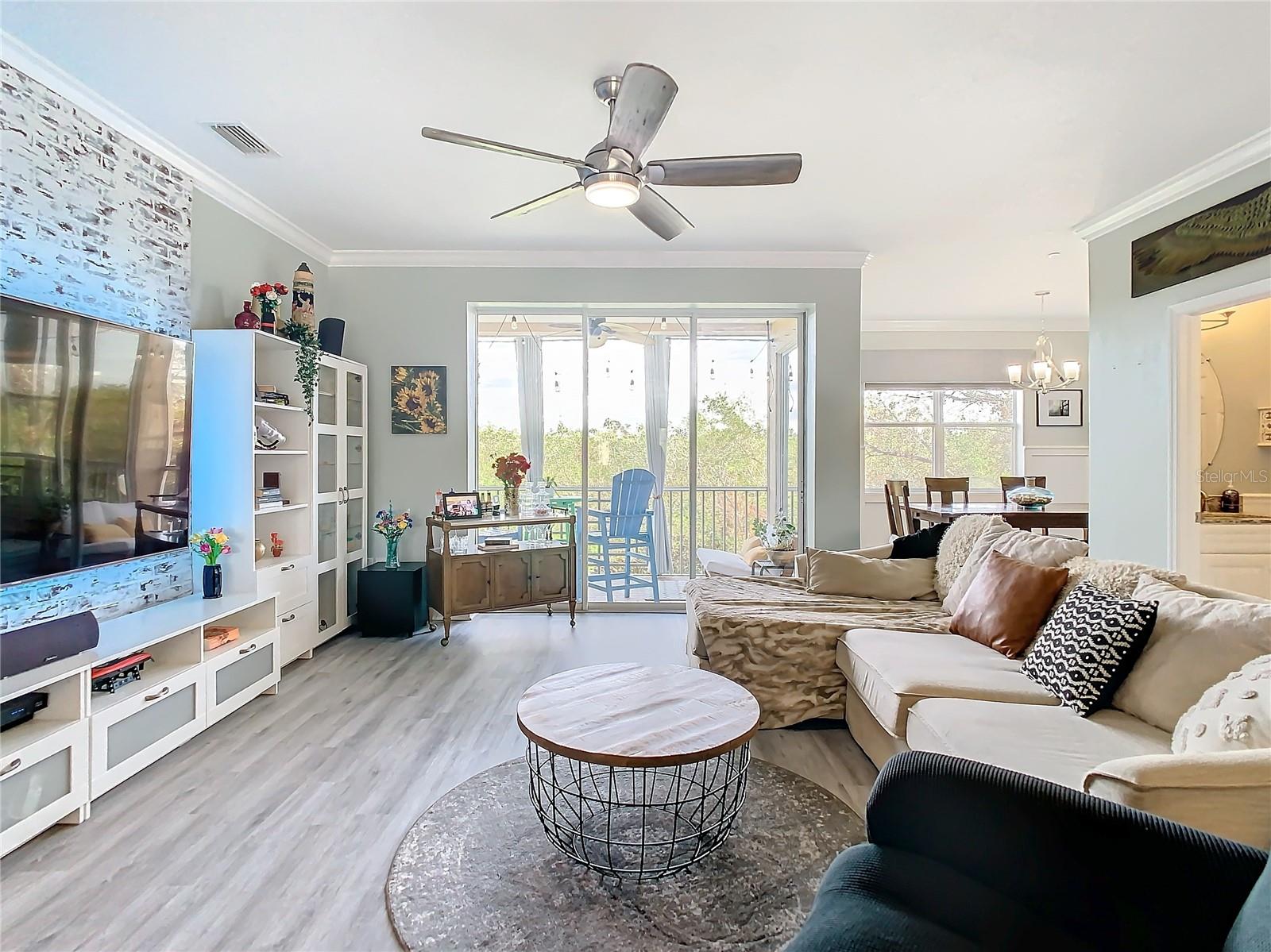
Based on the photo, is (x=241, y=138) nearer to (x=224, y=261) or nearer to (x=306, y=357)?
(x=224, y=261)

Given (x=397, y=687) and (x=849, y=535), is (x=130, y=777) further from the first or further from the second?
(x=849, y=535)

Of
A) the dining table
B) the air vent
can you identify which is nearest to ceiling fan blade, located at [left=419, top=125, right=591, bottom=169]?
the air vent

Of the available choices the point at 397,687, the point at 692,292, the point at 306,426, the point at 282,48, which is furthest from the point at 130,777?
the point at 692,292

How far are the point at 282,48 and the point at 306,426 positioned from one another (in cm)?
213

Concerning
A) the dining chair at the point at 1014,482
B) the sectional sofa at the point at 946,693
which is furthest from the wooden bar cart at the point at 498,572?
the dining chair at the point at 1014,482

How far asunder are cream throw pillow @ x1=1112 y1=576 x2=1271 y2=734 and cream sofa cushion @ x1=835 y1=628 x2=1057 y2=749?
9.9 inches

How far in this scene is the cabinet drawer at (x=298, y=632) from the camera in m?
3.65

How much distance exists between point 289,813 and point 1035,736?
2.39 m

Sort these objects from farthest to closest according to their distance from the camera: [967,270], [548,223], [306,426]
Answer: [967,270] → [548,223] → [306,426]

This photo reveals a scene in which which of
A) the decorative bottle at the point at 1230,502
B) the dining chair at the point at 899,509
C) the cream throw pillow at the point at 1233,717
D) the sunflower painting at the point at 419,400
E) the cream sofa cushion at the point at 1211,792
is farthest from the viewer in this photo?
the dining chair at the point at 899,509

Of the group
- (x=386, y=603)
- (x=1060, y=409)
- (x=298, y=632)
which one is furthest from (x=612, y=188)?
(x=1060, y=409)

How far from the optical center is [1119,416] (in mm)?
4129

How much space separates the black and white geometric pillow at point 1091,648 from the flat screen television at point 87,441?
140 inches

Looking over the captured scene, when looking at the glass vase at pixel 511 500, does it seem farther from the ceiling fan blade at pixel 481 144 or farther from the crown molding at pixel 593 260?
the ceiling fan blade at pixel 481 144
